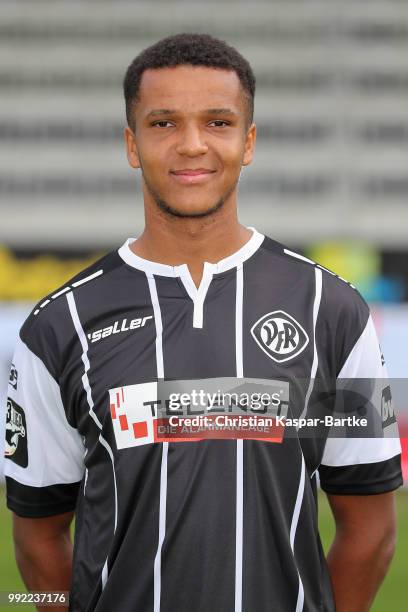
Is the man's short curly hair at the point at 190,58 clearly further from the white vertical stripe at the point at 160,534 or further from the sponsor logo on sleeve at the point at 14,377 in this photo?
the white vertical stripe at the point at 160,534

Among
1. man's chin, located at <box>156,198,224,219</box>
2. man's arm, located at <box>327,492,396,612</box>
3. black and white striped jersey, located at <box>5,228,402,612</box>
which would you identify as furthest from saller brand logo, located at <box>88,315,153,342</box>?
man's arm, located at <box>327,492,396,612</box>

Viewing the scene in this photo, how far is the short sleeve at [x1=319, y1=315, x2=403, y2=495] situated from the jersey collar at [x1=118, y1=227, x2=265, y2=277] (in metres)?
0.28

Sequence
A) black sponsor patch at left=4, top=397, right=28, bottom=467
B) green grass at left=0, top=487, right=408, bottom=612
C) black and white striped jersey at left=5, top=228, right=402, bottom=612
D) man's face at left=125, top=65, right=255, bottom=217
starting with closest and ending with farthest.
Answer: black and white striped jersey at left=5, top=228, right=402, bottom=612 < man's face at left=125, top=65, right=255, bottom=217 < black sponsor patch at left=4, top=397, right=28, bottom=467 < green grass at left=0, top=487, right=408, bottom=612

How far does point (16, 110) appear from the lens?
5262 cm

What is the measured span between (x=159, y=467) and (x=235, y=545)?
0.20 metres

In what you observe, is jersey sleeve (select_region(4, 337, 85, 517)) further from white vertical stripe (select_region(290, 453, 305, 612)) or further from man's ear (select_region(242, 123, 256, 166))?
man's ear (select_region(242, 123, 256, 166))

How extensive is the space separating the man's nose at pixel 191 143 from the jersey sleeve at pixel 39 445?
50 cm

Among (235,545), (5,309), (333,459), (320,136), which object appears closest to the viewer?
(235,545)

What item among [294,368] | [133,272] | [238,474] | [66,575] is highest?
[133,272]

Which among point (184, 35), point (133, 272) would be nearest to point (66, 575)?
point (133, 272)

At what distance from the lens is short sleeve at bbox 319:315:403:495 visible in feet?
7.38

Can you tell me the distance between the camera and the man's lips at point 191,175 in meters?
2.22

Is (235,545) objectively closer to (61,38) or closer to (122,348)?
(122,348)

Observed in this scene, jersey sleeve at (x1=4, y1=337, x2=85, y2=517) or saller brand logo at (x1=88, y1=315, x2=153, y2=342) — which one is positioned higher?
saller brand logo at (x1=88, y1=315, x2=153, y2=342)
